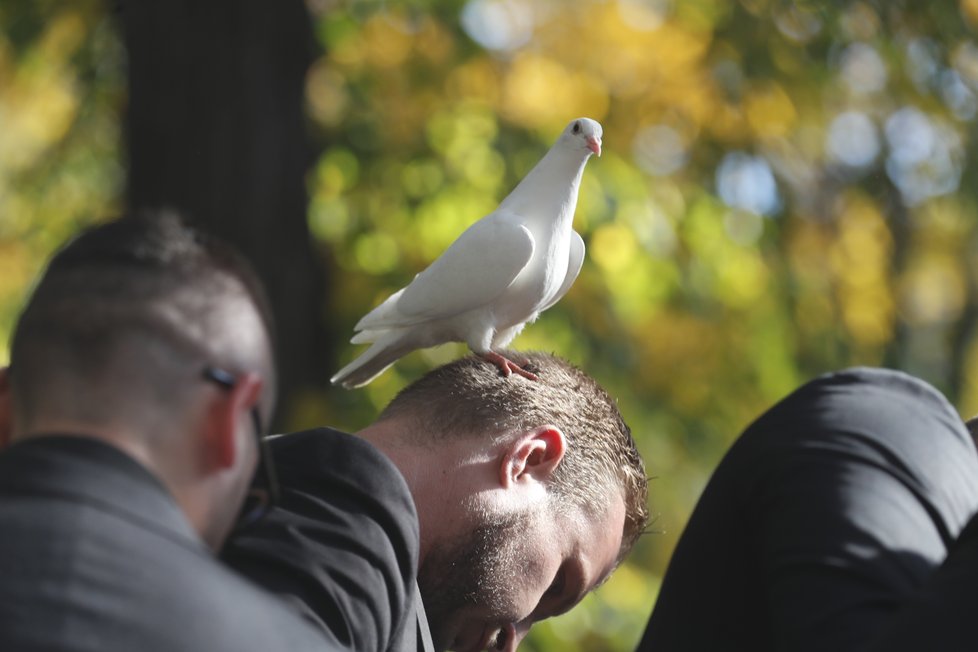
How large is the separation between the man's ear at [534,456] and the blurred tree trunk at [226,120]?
9.61 feet

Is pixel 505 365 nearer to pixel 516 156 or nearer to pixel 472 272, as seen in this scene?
pixel 472 272

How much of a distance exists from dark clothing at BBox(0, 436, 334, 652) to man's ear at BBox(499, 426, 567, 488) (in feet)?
4.35

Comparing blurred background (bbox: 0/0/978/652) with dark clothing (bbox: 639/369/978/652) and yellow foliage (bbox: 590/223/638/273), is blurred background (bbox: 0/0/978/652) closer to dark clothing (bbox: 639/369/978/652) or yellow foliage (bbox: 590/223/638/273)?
yellow foliage (bbox: 590/223/638/273)

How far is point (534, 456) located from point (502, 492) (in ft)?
0.39

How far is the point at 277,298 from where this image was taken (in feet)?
18.8

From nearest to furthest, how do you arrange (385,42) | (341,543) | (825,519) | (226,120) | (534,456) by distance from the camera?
(825,519) < (341,543) < (534,456) < (226,120) < (385,42)

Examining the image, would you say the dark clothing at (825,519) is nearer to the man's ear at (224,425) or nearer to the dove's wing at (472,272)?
the dove's wing at (472,272)

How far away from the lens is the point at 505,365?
2.68m

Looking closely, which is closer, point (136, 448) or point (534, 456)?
point (136, 448)

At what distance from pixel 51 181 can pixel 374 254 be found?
8.70 ft

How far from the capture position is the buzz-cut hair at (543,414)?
8.61ft

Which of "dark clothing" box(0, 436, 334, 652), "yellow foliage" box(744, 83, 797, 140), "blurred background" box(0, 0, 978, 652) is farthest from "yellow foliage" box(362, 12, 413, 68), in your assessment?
"dark clothing" box(0, 436, 334, 652)

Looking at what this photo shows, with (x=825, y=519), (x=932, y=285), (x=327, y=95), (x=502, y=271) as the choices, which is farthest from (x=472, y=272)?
(x=932, y=285)

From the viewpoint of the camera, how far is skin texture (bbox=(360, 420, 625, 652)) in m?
2.54
